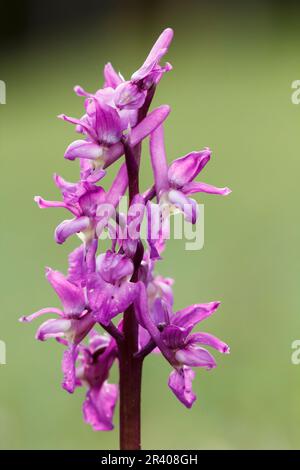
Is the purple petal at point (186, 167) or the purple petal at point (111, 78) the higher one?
the purple petal at point (111, 78)

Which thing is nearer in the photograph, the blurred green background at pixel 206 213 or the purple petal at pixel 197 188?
the purple petal at pixel 197 188

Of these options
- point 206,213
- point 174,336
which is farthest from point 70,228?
point 206,213

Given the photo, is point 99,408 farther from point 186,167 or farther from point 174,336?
point 186,167

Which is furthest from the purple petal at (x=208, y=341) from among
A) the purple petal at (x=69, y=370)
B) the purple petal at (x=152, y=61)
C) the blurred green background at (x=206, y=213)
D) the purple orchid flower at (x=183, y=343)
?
the blurred green background at (x=206, y=213)

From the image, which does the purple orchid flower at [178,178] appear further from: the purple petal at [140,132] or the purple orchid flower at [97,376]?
the purple orchid flower at [97,376]

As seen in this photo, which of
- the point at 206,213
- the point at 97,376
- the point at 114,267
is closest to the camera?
the point at 114,267

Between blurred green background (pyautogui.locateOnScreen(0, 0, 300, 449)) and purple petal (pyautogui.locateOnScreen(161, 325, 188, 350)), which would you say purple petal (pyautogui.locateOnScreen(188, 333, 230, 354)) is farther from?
blurred green background (pyautogui.locateOnScreen(0, 0, 300, 449))

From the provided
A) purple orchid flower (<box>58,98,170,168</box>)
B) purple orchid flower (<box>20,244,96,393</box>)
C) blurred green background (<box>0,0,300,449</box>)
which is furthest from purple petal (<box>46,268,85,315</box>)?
blurred green background (<box>0,0,300,449</box>)
